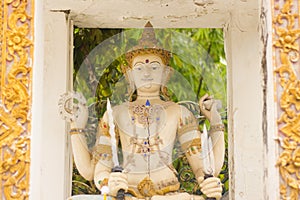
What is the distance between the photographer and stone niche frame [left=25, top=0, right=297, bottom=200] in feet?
13.5

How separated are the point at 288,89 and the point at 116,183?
2.46 ft

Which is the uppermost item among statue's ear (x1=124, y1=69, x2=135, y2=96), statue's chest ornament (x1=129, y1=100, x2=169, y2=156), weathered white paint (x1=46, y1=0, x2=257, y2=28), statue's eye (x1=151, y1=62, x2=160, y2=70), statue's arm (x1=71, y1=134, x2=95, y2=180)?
weathered white paint (x1=46, y1=0, x2=257, y2=28)

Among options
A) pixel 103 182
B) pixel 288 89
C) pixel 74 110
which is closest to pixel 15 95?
pixel 74 110

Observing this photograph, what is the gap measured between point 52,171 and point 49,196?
109 mm

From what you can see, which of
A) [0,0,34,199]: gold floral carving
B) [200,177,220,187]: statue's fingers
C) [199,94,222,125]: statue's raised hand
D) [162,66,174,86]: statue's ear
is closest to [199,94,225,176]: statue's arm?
[199,94,222,125]: statue's raised hand

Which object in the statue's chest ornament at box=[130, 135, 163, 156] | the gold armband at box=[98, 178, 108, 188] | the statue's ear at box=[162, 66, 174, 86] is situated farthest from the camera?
the statue's ear at box=[162, 66, 174, 86]

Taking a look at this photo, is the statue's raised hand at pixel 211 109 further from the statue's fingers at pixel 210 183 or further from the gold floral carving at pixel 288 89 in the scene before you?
the gold floral carving at pixel 288 89

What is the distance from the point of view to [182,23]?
4344mm

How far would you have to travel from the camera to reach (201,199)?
3.76 meters

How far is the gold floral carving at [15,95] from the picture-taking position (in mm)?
3348

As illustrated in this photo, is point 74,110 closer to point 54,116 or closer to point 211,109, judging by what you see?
point 54,116

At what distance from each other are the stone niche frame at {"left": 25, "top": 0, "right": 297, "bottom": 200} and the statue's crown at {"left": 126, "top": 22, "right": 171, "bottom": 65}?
186 mm

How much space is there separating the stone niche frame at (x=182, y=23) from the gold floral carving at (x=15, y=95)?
0.58 meters

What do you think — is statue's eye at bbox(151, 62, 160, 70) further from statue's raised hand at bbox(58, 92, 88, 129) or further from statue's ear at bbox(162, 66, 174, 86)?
statue's raised hand at bbox(58, 92, 88, 129)
